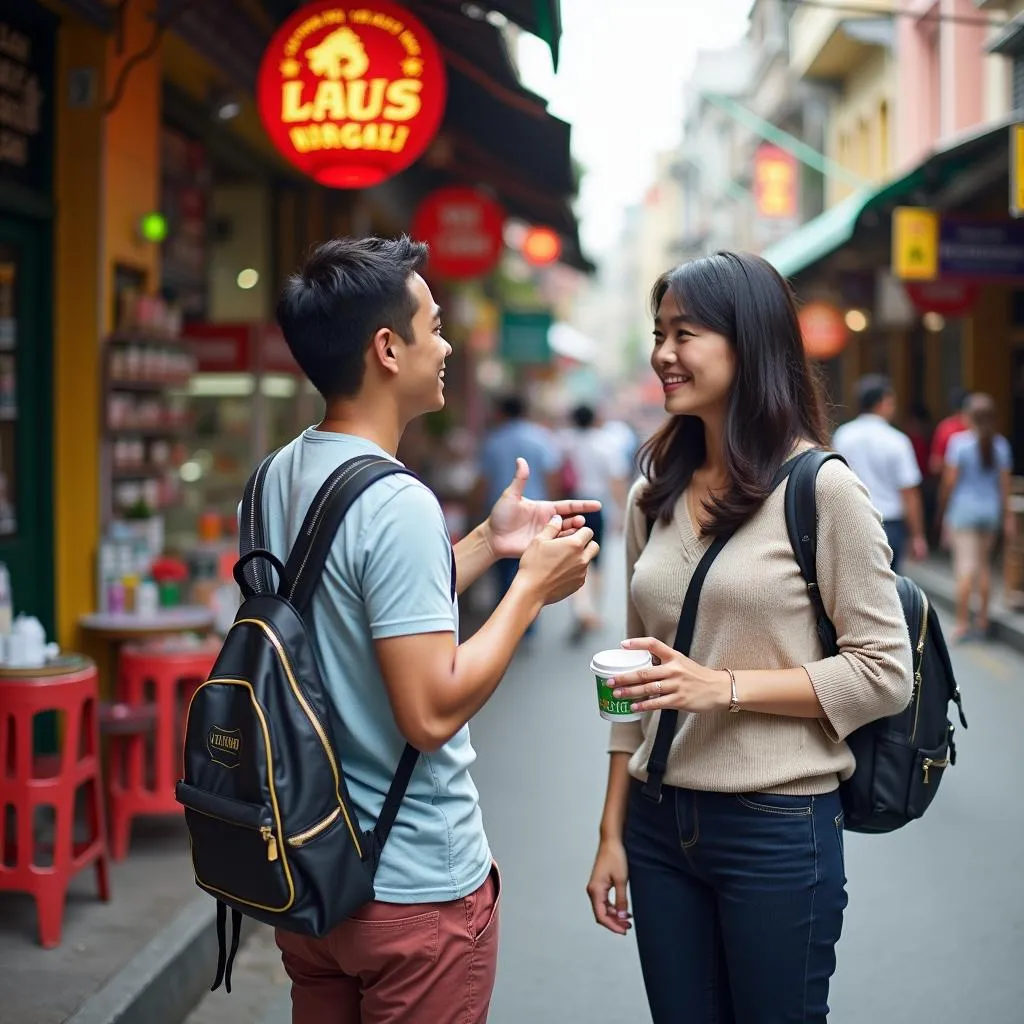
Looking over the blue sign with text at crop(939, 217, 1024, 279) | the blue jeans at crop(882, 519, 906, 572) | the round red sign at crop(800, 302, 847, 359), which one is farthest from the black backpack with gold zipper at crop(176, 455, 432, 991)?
the round red sign at crop(800, 302, 847, 359)

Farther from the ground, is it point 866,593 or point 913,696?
point 866,593

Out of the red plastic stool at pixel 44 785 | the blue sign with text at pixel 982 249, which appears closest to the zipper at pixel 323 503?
the red plastic stool at pixel 44 785

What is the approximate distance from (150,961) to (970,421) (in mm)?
8837

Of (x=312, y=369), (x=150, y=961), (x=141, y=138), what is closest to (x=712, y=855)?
(x=312, y=369)

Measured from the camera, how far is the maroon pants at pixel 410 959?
2.11 meters

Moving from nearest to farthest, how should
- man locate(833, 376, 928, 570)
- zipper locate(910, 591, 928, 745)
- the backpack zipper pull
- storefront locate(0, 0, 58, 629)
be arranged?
the backpack zipper pull
zipper locate(910, 591, 928, 745)
storefront locate(0, 0, 58, 629)
man locate(833, 376, 928, 570)

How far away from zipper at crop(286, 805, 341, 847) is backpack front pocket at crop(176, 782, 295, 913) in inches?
0.7

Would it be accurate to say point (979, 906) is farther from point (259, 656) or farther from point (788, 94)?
point (788, 94)

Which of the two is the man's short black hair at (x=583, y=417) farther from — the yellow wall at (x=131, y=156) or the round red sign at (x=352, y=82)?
the round red sign at (x=352, y=82)

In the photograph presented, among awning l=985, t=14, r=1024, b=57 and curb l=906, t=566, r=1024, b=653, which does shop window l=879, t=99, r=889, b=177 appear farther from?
awning l=985, t=14, r=1024, b=57

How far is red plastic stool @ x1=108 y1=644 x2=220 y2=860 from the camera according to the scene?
17.7ft

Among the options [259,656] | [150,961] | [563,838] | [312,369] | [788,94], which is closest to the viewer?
[259,656]

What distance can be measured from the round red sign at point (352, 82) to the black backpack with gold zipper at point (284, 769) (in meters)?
3.97

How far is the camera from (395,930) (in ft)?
6.90
